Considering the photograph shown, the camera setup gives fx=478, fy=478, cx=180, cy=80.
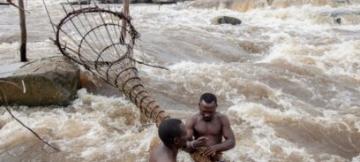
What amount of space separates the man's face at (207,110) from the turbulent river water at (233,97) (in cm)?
87

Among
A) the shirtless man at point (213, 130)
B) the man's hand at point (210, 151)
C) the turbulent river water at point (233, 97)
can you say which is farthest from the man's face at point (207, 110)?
the turbulent river water at point (233, 97)

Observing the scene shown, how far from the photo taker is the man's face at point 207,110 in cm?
364

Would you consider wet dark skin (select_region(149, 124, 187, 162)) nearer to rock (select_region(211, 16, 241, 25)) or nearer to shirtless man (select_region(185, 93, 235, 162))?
shirtless man (select_region(185, 93, 235, 162))

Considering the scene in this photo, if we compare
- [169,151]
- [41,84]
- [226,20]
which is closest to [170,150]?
[169,151]

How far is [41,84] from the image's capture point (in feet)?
18.9

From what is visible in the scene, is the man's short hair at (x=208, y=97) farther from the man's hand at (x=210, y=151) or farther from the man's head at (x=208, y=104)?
the man's hand at (x=210, y=151)

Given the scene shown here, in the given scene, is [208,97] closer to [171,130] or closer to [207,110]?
[207,110]

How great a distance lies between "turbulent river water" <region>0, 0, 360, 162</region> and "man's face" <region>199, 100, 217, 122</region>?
875 millimetres

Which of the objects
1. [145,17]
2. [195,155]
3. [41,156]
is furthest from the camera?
[145,17]

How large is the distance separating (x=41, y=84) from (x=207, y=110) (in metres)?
2.82

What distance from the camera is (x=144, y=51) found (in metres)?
8.83

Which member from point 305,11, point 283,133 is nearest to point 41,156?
point 283,133

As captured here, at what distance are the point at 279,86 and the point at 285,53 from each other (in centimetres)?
224

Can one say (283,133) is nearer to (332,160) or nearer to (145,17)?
(332,160)
